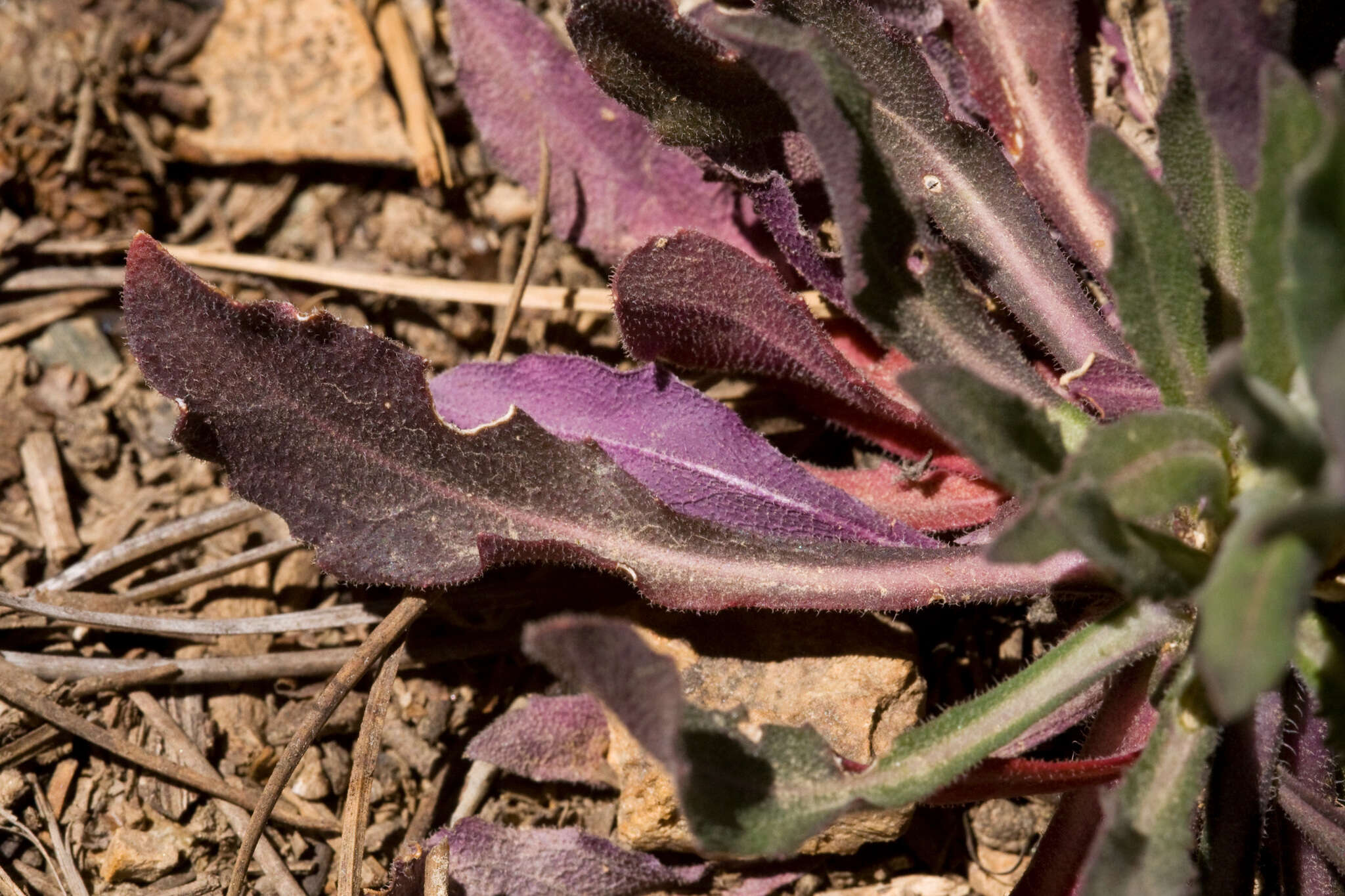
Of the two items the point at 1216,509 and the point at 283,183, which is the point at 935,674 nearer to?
the point at 1216,509

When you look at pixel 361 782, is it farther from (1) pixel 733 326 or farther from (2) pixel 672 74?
(2) pixel 672 74

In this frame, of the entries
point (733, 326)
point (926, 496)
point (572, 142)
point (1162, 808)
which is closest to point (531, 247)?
point (572, 142)

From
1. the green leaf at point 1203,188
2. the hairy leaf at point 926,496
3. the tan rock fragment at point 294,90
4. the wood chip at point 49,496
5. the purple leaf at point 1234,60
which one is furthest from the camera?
the tan rock fragment at point 294,90

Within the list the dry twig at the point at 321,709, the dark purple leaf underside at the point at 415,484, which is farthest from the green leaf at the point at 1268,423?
the dry twig at the point at 321,709

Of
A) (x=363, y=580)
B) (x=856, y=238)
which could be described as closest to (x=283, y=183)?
(x=363, y=580)

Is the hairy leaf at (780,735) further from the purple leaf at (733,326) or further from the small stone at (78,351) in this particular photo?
the small stone at (78,351)

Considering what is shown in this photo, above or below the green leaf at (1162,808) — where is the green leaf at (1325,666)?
above

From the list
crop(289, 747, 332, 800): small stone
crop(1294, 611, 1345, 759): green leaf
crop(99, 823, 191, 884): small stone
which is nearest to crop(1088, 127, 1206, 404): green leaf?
crop(1294, 611, 1345, 759): green leaf
